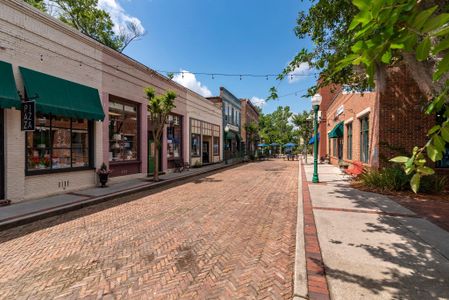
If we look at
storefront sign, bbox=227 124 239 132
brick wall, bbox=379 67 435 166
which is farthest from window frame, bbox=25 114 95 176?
storefront sign, bbox=227 124 239 132

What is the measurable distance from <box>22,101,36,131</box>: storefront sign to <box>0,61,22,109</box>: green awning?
321mm

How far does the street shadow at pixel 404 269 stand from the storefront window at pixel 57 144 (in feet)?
32.0

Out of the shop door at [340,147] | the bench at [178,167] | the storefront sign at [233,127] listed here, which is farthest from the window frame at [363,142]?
the storefront sign at [233,127]

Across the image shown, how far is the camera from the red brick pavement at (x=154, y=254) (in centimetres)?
333

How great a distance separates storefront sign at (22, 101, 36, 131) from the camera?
757cm

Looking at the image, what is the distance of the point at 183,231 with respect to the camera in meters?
5.48

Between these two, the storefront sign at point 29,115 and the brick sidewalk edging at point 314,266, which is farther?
the storefront sign at point 29,115

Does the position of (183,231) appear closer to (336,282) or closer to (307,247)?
(307,247)

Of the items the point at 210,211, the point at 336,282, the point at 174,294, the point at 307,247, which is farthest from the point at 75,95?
the point at 336,282

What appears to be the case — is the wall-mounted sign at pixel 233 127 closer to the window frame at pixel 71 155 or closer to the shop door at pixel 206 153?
the shop door at pixel 206 153

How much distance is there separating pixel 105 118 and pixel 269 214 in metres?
8.88

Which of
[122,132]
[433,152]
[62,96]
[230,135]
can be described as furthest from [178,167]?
[433,152]

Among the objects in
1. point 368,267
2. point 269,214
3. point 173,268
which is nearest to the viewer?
point 368,267

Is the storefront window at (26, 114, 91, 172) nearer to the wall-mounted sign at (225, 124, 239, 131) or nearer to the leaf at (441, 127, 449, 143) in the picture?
the leaf at (441, 127, 449, 143)
